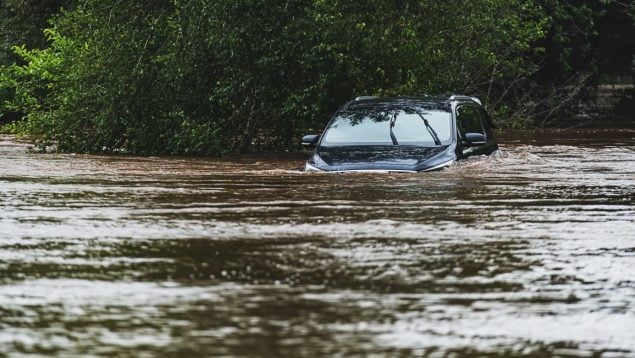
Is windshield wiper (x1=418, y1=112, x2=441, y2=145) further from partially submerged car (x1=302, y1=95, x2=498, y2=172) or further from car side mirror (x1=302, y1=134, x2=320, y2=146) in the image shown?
car side mirror (x1=302, y1=134, x2=320, y2=146)

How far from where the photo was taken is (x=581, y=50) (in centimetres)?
4584

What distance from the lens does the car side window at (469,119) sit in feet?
59.4

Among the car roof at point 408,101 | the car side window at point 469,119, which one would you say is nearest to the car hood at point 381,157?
the car side window at point 469,119

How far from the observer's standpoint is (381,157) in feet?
55.3

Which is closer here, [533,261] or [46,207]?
[533,261]

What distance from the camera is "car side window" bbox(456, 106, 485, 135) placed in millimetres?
18120

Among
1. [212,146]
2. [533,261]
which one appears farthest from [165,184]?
[533,261]

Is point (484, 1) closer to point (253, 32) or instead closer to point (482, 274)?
point (253, 32)

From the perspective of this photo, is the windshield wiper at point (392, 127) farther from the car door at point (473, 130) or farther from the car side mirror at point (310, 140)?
the car side mirror at point (310, 140)

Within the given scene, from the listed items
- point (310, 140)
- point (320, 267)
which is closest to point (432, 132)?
point (310, 140)

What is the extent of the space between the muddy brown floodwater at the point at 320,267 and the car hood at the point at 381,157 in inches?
5.6

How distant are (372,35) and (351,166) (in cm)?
701

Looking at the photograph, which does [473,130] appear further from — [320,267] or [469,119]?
[320,267]

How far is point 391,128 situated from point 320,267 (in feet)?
27.6
